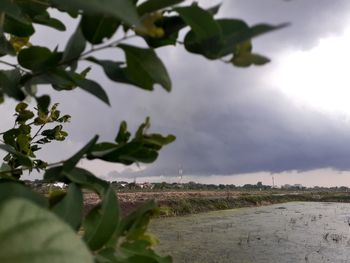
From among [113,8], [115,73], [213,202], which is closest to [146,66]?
[115,73]

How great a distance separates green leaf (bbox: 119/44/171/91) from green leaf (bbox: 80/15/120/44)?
2cm

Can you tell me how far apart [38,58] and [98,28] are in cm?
11

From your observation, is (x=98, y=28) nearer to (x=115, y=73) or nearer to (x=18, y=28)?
(x=115, y=73)

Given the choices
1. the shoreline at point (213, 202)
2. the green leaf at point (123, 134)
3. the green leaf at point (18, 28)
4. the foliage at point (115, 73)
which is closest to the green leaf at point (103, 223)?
the foliage at point (115, 73)

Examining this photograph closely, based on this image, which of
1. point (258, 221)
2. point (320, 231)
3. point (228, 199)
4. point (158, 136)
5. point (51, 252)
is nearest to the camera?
point (51, 252)

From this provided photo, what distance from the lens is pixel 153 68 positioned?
50 cm

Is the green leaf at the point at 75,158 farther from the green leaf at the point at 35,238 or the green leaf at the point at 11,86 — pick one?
the green leaf at the point at 35,238

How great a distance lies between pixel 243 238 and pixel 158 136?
1157cm

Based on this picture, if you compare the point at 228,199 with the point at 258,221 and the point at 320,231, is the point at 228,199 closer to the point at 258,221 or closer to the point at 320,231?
the point at 258,221

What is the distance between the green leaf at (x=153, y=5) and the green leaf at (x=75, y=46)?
90 mm

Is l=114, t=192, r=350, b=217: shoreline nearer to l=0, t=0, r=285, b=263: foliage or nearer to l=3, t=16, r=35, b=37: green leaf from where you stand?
l=3, t=16, r=35, b=37: green leaf

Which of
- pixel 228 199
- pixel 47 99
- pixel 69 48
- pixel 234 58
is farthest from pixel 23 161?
pixel 228 199

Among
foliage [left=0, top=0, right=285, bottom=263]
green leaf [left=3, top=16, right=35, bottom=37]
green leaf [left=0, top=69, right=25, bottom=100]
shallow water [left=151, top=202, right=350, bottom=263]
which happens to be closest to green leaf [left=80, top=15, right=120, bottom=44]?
foliage [left=0, top=0, right=285, bottom=263]

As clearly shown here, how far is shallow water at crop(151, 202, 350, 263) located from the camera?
919 cm
